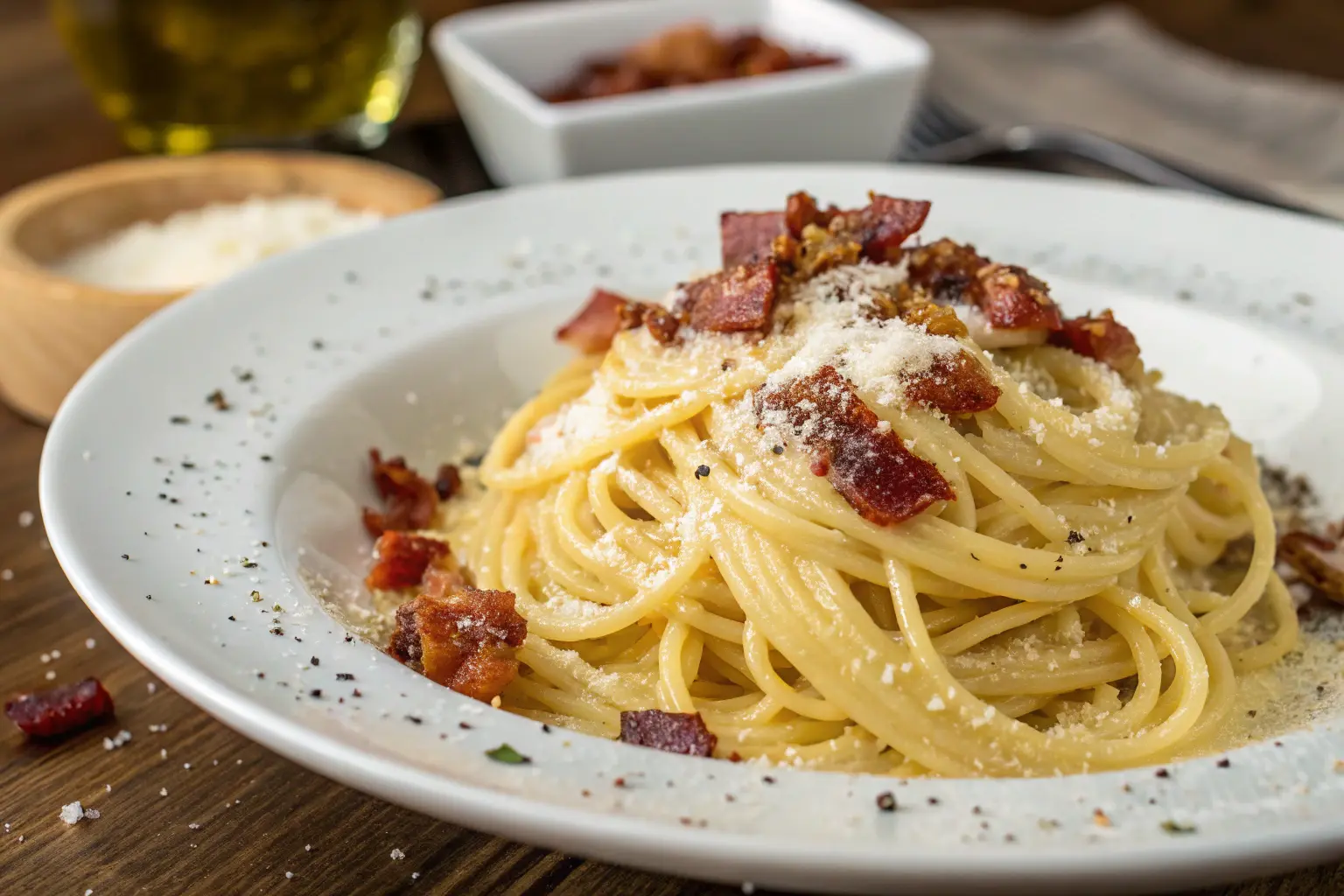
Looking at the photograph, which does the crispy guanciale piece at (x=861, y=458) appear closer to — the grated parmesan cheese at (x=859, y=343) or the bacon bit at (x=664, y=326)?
the grated parmesan cheese at (x=859, y=343)

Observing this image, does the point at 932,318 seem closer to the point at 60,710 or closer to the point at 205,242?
the point at 60,710

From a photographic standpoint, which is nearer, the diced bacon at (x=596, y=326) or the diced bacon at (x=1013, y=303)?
the diced bacon at (x=1013, y=303)

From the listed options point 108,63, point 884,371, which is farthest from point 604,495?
point 108,63

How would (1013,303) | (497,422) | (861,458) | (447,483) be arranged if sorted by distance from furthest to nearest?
(497,422) → (447,483) → (1013,303) → (861,458)

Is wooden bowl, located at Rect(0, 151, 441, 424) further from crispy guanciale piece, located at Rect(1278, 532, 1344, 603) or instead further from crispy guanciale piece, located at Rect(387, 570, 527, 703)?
crispy guanciale piece, located at Rect(1278, 532, 1344, 603)

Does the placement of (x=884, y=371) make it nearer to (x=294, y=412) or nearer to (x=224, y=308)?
(x=294, y=412)

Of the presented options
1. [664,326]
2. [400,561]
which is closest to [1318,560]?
[664,326]

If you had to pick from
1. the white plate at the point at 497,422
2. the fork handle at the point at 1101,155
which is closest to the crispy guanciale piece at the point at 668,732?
the white plate at the point at 497,422
